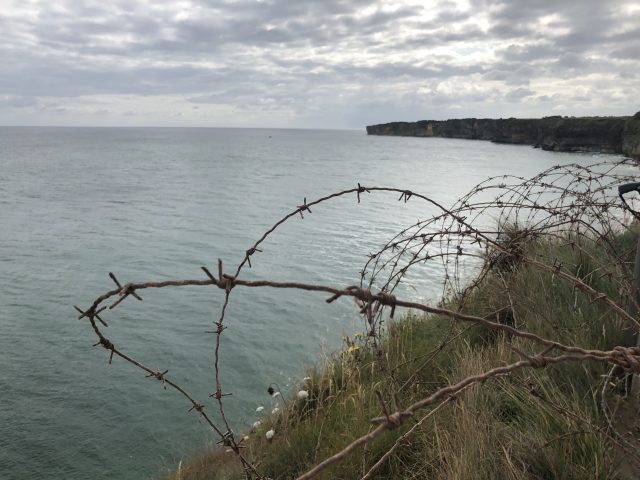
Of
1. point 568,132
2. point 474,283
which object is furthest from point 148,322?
point 568,132

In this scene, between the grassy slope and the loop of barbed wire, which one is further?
the grassy slope

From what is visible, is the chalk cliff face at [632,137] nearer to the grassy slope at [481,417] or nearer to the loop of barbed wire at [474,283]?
the loop of barbed wire at [474,283]

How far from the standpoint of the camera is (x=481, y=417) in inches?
125

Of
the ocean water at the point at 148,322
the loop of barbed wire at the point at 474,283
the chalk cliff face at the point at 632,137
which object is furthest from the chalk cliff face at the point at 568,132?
the loop of barbed wire at the point at 474,283

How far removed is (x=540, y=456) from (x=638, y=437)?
550mm

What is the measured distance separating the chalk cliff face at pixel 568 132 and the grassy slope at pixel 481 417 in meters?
55.9

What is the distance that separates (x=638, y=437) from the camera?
8.77 ft

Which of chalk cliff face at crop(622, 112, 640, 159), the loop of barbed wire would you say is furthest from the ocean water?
chalk cliff face at crop(622, 112, 640, 159)

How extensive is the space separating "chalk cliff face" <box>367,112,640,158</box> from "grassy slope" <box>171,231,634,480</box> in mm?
55950

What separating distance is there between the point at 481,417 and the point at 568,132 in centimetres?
9892

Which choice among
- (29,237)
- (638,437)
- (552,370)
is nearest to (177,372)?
(552,370)

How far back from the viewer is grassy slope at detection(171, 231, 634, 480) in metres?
2.69

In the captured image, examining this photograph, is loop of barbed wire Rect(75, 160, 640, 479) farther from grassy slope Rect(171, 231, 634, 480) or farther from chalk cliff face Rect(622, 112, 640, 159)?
chalk cliff face Rect(622, 112, 640, 159)

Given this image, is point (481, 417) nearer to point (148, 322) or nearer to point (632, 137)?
point (148, 322)
